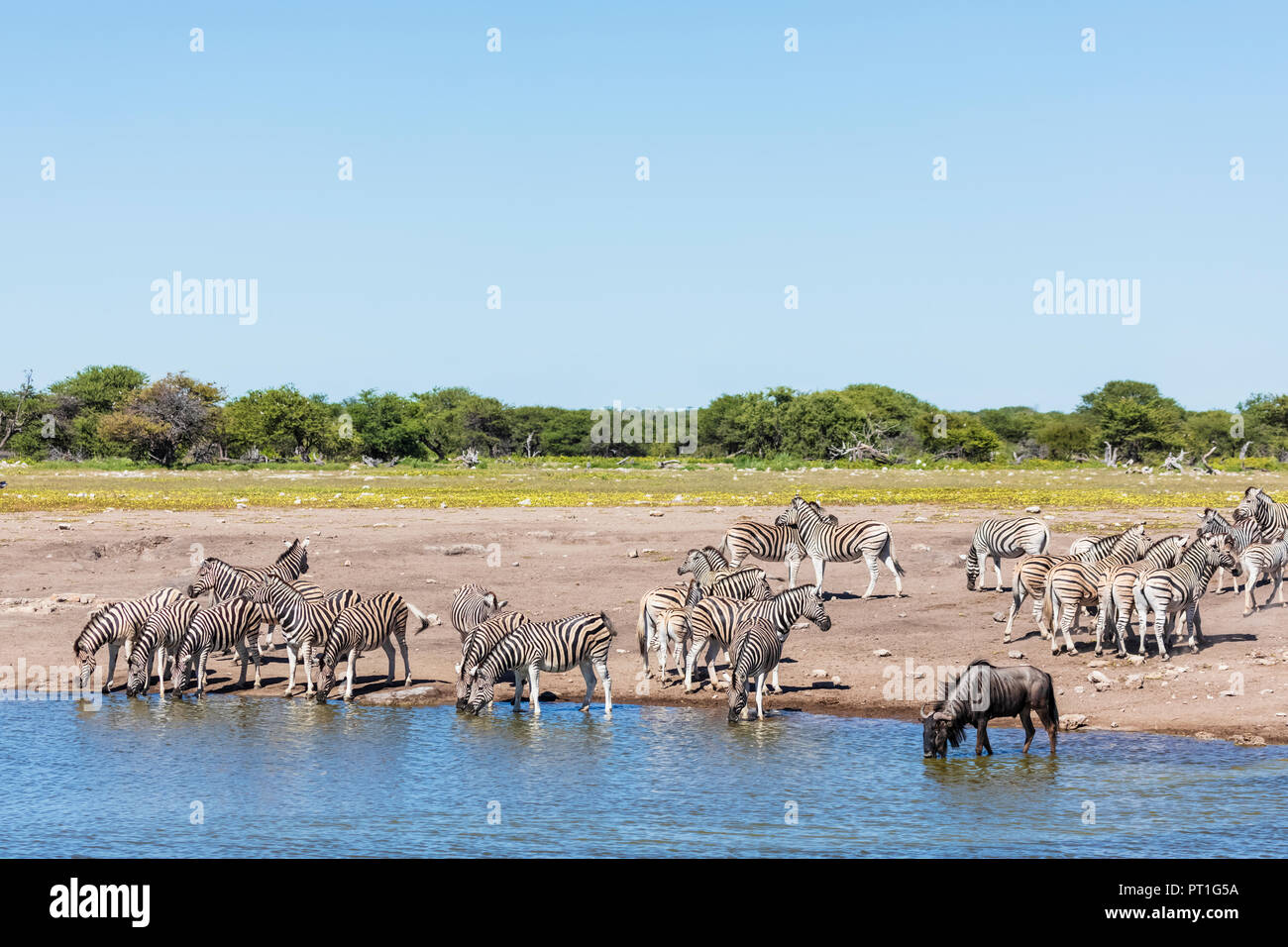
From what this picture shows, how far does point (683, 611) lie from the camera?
18.4 meters

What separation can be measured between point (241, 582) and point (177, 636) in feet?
13.6

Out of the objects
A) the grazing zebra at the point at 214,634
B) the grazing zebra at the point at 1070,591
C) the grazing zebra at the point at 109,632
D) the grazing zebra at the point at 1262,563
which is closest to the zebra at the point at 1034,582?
the grazing zebra at the point at 1070,591

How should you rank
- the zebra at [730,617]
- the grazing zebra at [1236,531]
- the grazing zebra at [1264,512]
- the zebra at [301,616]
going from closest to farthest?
A: the zebra at [730,617] < the zebra at [301,616] < the grazing zebra at [1236,531] < the grazing zebra at [1264,512]

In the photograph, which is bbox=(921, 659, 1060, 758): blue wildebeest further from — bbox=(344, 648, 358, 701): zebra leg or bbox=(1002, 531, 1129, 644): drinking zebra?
bbox=(344, 648, 358, 701): zebra leg

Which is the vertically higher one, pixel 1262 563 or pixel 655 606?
pixel 1262 563

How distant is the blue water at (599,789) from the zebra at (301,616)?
4.53 feet

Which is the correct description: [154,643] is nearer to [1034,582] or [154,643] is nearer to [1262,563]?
[1034,582]

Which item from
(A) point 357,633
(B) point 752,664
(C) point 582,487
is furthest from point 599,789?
(C) point 582,487

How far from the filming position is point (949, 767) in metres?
14.0

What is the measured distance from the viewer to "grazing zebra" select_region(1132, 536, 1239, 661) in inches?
714

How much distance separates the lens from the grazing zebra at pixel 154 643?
1814 cm

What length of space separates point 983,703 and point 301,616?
9.29 metres

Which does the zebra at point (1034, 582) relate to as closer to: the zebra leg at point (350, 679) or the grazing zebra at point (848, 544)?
the grazing zebra at point (848, 544)
